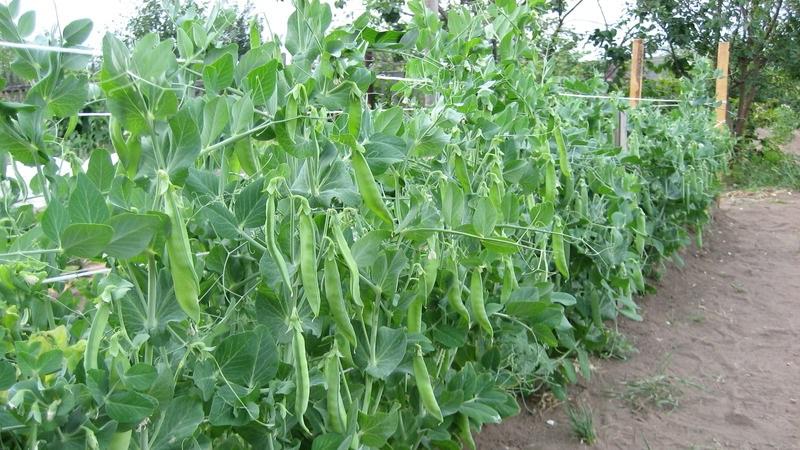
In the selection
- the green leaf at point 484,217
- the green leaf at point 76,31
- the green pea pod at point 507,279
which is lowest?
the green pea pod at point 507,279

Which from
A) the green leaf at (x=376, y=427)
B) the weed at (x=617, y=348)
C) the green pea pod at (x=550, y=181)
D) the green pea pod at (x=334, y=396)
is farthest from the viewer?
the weed at (x=617, y=348)

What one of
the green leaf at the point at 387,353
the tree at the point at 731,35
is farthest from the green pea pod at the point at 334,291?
the tree at the point at 731,35

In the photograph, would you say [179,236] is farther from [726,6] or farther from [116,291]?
[726,6]

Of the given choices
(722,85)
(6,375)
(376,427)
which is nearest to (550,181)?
(376,427)

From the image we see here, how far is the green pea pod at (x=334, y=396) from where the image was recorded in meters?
1.26

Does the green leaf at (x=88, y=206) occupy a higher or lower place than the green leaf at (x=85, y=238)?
higher

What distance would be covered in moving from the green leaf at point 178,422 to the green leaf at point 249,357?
0.22ft

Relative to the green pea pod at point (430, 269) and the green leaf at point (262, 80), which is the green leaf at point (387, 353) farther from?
the green leaf at point (262, 80)

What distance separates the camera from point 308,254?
3.65ft

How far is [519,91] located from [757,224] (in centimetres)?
462

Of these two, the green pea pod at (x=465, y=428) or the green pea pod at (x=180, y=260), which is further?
the green pea pod at (x=465, y=428)

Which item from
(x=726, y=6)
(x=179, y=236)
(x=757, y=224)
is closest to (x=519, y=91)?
(x=179, y=236)

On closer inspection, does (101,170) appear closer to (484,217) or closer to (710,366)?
(484,217)

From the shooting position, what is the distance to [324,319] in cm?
141
